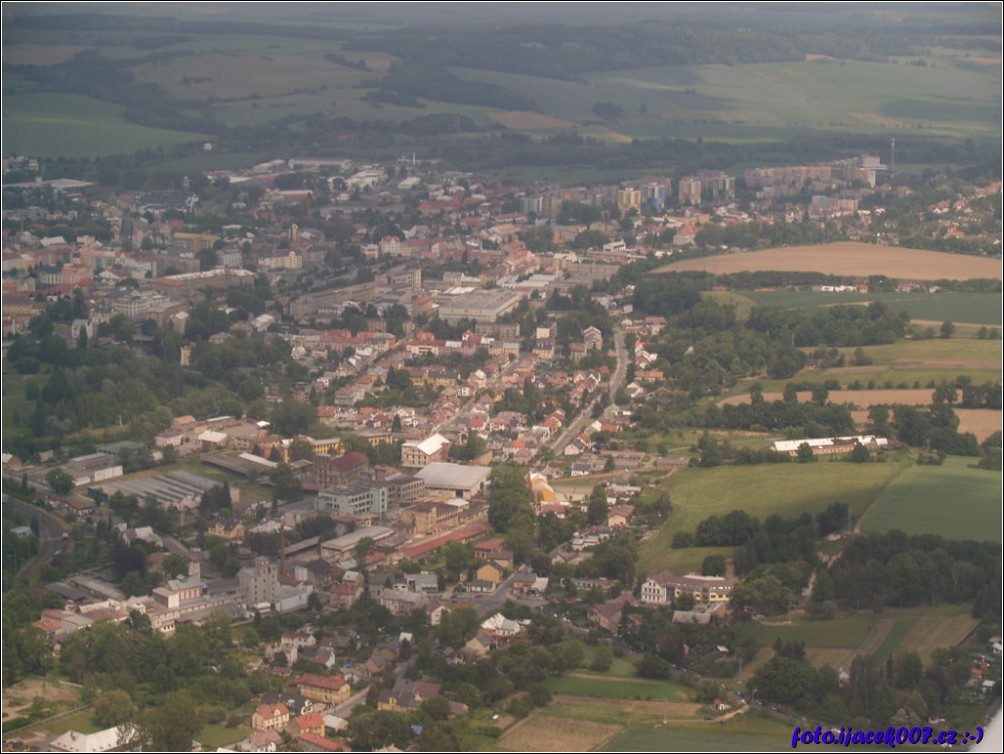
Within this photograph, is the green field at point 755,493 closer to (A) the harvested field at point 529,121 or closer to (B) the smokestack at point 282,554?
(B) the smokestack at point 282,554

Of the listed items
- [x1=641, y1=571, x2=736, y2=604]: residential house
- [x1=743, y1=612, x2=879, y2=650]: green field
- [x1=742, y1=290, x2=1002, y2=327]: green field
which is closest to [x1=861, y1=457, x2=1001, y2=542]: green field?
[x1=641, y1=571, x2=736, y2=604]: residential house

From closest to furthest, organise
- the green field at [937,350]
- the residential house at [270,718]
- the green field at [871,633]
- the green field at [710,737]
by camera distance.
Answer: the green field at [710,737] < the residential house at [270,718] < the green field at [871,633] < the green field at [937,350]

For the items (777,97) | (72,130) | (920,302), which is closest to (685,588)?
(920,302)

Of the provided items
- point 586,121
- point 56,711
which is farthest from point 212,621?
point 586,121

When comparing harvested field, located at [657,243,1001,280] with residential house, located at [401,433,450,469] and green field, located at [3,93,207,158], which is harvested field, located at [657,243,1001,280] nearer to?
residential house, located at [401,433,450,469]

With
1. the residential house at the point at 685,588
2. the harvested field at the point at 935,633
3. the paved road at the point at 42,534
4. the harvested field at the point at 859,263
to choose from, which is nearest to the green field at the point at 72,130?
the harvested field at the point at 859,263

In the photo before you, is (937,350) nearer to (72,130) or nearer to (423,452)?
(423,452)
